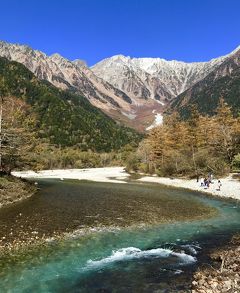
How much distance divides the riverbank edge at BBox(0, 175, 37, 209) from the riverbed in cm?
199

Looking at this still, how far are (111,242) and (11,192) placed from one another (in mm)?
26852

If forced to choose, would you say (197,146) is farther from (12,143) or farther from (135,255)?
(135,255)

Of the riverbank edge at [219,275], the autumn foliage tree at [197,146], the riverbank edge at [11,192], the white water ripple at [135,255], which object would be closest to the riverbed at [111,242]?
the white water ripple at [135,255]

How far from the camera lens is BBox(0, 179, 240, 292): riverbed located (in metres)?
19.1

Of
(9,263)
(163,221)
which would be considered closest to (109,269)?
(9,263)

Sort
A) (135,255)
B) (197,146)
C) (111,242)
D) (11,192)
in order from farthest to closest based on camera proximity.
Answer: (197,146), (11,192), (111,242), (135,255)

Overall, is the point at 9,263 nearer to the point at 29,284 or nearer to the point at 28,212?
the point at 29,284

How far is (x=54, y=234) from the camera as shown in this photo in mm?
30125

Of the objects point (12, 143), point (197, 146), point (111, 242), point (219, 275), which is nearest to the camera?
point (219, 275)

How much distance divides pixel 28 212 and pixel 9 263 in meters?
18.5

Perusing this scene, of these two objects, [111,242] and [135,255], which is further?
[111,242]

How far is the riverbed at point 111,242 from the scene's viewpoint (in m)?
19.1

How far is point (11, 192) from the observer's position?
165 feet

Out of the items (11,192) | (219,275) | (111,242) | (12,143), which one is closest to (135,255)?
(111,242)
